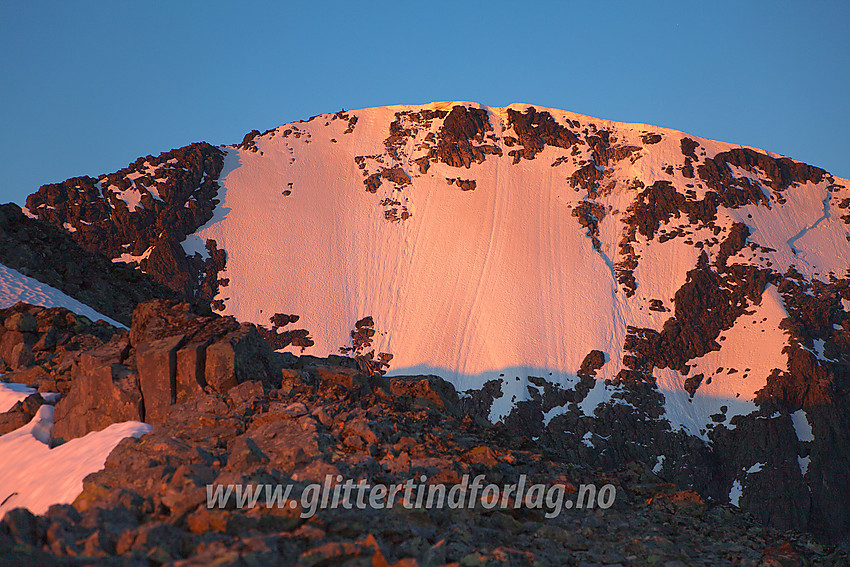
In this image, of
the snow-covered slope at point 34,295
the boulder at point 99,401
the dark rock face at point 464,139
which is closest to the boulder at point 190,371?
the boulder at point 99,401

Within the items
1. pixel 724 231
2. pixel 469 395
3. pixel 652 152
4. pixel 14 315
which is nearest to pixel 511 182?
pixel 652 152

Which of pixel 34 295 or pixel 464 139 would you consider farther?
pixel 464 139

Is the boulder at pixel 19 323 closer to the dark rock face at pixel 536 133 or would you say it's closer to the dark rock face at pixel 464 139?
the dark rock face at pixel 464 139

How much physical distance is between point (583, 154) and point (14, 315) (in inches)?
3771

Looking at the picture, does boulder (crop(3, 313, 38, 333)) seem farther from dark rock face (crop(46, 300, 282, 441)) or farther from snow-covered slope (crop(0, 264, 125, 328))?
dark rock face (crop(46, 300, 282, 441))

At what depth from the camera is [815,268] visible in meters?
86.0

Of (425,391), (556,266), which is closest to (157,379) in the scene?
(425,391)

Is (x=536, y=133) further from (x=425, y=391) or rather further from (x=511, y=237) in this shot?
(x=425, y=391)

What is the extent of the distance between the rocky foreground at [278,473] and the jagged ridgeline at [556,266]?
5230 centimetres

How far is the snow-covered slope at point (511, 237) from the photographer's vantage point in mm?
78062

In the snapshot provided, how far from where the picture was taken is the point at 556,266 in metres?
88.4

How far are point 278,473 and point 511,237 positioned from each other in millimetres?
84889

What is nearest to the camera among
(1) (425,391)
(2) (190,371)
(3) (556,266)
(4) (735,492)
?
(2) (190,371)

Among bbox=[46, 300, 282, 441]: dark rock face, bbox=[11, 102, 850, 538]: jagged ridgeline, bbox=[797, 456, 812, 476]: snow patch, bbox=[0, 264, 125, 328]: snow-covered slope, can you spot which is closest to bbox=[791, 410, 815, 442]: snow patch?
bbox=[11, 102, 850, 538]: jagged ridgeline
